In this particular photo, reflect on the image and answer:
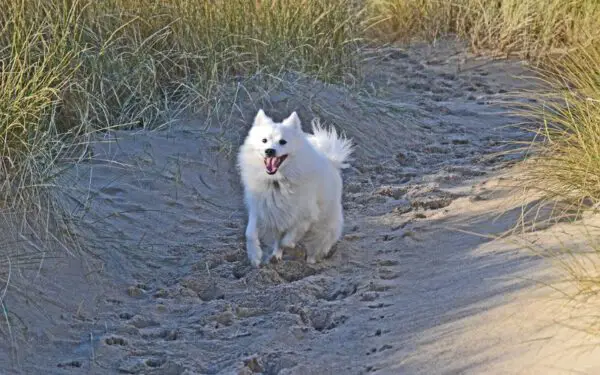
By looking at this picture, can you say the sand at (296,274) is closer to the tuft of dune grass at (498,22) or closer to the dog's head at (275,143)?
the dog's head at (275,143)

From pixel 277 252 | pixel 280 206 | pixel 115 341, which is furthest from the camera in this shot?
pixel 277 252

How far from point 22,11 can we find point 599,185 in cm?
369

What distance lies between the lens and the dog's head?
19.4 ft

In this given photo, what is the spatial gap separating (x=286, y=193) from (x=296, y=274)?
480 millimetres

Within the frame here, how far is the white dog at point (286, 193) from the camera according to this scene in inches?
236

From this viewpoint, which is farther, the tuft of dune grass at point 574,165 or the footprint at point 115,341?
the tuft of dune grass at point 574,165

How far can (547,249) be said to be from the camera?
4.97 meters

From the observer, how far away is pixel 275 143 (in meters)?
5.91

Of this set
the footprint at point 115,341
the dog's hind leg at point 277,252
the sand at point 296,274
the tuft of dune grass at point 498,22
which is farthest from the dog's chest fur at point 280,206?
the tuft of dune grass at point 498,22

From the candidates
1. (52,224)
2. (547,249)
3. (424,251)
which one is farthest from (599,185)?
(52,224)

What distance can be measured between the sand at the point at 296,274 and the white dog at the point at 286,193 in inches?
6.1

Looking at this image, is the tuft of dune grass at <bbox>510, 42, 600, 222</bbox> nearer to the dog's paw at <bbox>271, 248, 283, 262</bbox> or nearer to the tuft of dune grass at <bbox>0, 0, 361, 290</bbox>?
the dog's paw at <bbox>271, 248, 283, 262</bbox>

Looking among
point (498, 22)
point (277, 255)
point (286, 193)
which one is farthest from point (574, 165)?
point (498, 22)

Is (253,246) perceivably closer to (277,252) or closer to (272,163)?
(277,252)
